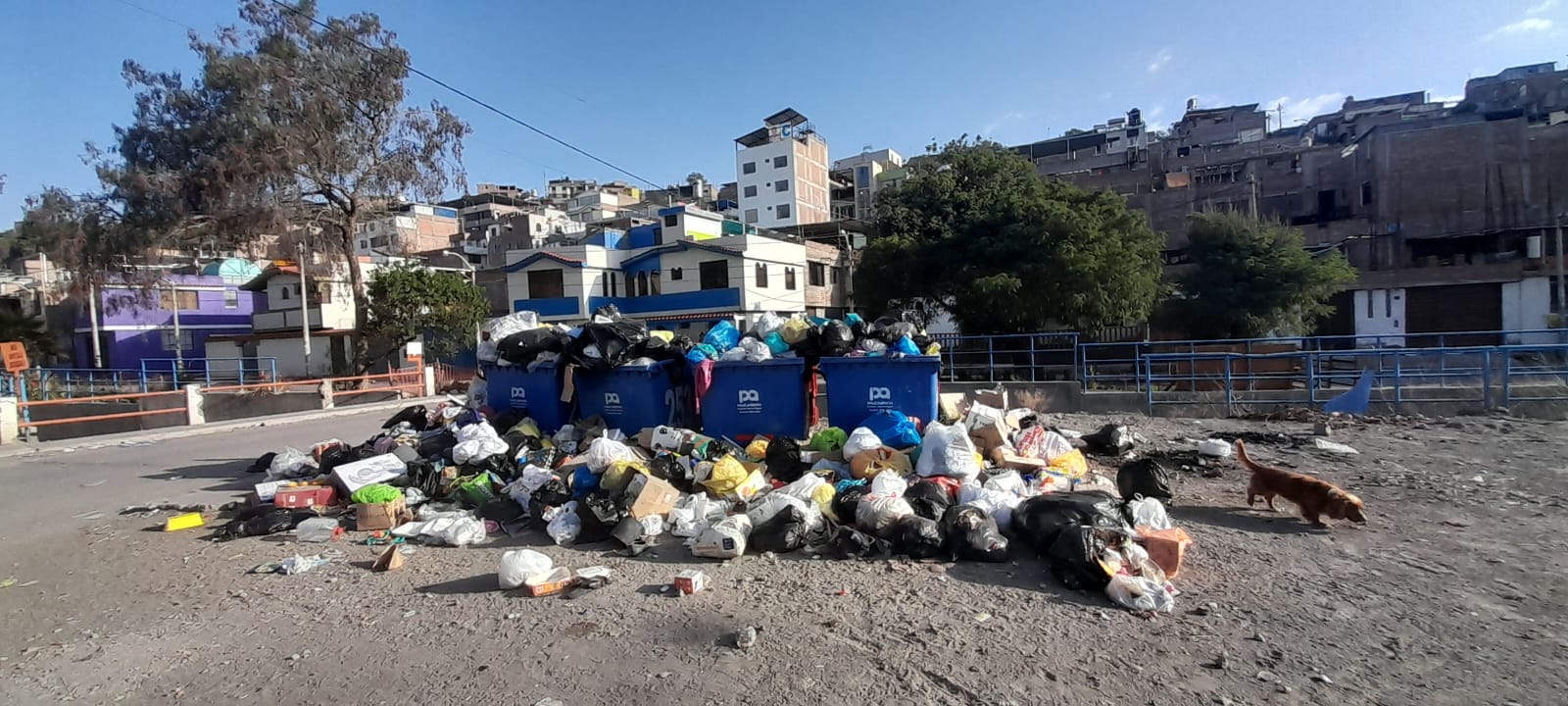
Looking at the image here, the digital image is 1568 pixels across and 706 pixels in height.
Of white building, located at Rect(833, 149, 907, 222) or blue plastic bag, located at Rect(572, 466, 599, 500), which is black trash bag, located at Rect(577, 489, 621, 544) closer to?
blue plastic bag, located at Rect(572, 466, 599, 500)

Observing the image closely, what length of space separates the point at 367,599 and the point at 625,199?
7441cm

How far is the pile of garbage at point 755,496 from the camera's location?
4293mm

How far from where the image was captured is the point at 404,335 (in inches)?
915

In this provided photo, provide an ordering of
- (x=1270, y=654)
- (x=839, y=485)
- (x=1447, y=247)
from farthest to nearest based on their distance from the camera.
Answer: (x=1447, y=247) → (x=839, y=485) → (x=1270, y=654)

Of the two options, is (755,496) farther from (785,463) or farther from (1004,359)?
(1004,359)

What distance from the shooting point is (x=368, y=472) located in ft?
21.0

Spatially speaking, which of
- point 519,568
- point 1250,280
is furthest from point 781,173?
point 519,568

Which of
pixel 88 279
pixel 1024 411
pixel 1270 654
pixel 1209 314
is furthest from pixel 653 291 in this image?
pixel 1270 654

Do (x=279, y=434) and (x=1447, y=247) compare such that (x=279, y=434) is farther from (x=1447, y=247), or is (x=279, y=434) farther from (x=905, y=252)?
(x=1447, y=247)

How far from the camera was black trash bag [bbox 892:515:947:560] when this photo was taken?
4.56 m

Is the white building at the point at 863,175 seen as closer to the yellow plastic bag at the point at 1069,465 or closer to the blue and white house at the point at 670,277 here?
the blue and white house at the point at 670,277

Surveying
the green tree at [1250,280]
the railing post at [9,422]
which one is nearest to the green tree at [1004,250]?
the green tree at [1250,280]

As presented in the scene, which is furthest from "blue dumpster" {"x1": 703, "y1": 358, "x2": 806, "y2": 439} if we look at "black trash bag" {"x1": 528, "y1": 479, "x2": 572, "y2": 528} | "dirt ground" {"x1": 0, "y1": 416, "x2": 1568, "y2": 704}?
"dirt ground" {"x1": 0, "y1": 416, "x2": 1568, "y2": 704}

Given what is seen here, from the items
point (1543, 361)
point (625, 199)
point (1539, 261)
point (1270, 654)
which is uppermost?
point (625, 199)
